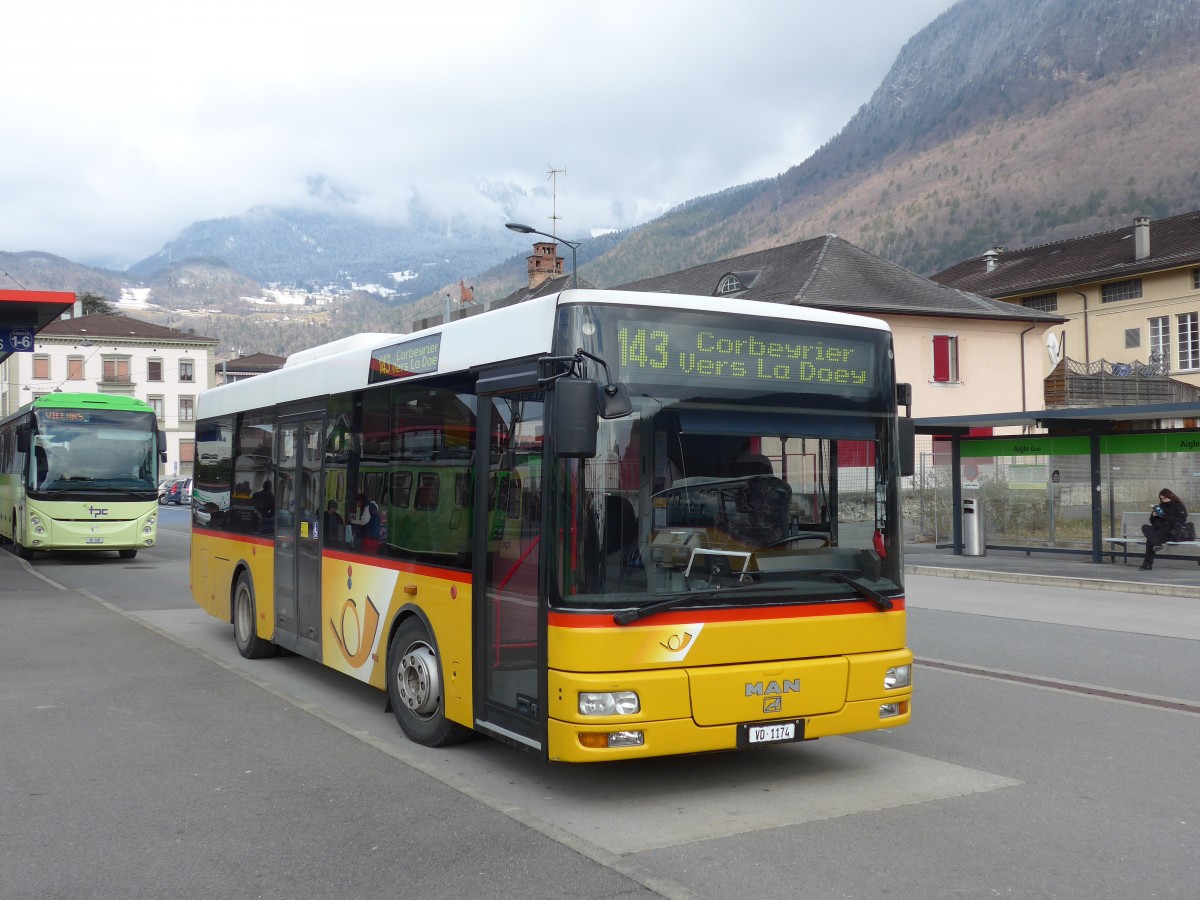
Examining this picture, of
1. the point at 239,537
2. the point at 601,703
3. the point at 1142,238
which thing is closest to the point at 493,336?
the point at 601,703

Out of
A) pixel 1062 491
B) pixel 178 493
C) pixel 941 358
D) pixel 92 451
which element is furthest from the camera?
pixel 178 493

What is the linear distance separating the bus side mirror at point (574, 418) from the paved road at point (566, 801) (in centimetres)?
178

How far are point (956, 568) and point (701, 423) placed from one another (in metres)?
16.5

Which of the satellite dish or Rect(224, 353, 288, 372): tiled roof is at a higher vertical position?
Rect(224, 353, 288, 372): tiled roof

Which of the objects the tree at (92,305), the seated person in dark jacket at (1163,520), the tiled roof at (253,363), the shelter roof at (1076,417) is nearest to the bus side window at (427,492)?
the shelter roof at (1076,417)

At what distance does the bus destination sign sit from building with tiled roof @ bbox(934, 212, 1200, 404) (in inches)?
1700

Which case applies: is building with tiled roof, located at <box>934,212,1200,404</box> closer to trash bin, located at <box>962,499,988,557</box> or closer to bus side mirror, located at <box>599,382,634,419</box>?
trash bin, located at <box>962,499,988,557</box>

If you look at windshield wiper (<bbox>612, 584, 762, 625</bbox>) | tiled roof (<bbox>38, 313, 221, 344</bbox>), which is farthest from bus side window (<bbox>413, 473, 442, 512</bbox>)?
tiled roof (<bbox>38, 313, 221, 344</bbox>)

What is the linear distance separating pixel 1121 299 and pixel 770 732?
189 ft

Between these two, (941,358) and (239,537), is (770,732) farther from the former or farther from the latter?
(941,358)

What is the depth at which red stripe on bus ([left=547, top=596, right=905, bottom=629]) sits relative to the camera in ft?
19.4

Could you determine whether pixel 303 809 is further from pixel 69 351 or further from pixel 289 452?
pixel 69 351

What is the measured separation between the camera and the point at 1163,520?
20.5m

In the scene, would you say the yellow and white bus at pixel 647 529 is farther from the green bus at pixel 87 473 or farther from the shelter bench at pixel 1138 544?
the green bus at pixel 87 473
